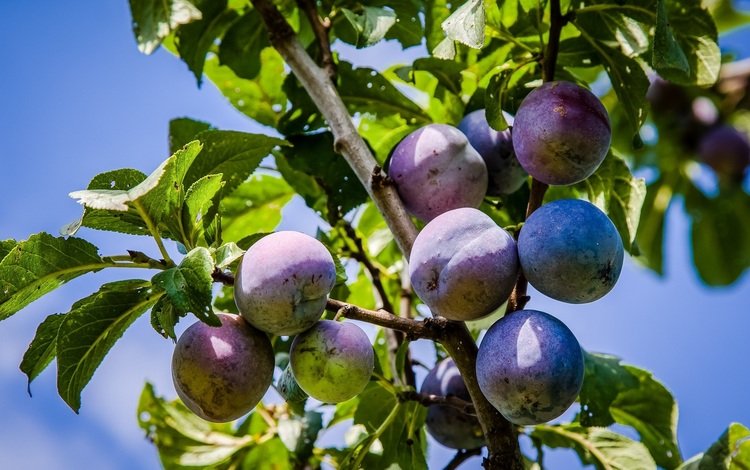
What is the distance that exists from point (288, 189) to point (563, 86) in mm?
890

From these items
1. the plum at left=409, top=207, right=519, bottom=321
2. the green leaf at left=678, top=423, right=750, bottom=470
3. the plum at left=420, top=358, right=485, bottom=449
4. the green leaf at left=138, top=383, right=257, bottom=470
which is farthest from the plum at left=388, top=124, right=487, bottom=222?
the green leaf at left=138, top=383, right=257, bottom=470

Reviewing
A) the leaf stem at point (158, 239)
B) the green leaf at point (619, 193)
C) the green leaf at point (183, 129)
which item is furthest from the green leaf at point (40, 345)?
the green leaf at point (619, 193)

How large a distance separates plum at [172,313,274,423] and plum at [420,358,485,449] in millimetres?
484

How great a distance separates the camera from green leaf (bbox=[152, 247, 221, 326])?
110 centimetres

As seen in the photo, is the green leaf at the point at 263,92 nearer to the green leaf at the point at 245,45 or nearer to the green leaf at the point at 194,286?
the green leaf at the point at 245,45

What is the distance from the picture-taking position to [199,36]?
179cm

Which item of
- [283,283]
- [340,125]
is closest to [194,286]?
[283,283]

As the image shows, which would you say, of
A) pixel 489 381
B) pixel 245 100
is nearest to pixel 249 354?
pixel 489 381

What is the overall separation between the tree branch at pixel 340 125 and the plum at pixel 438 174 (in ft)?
0.10

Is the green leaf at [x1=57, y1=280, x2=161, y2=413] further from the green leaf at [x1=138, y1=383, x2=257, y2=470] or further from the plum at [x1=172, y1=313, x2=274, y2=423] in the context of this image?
the green leaf at [x1=138, y1=383, x2=257, y2=470]

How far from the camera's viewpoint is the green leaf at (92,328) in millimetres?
1240

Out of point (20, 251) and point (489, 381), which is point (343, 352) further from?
point (20, 251)

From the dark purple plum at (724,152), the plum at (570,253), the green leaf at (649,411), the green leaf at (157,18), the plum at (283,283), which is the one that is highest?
the green leaf at (157,18)

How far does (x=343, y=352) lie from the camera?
1201 millimetres
